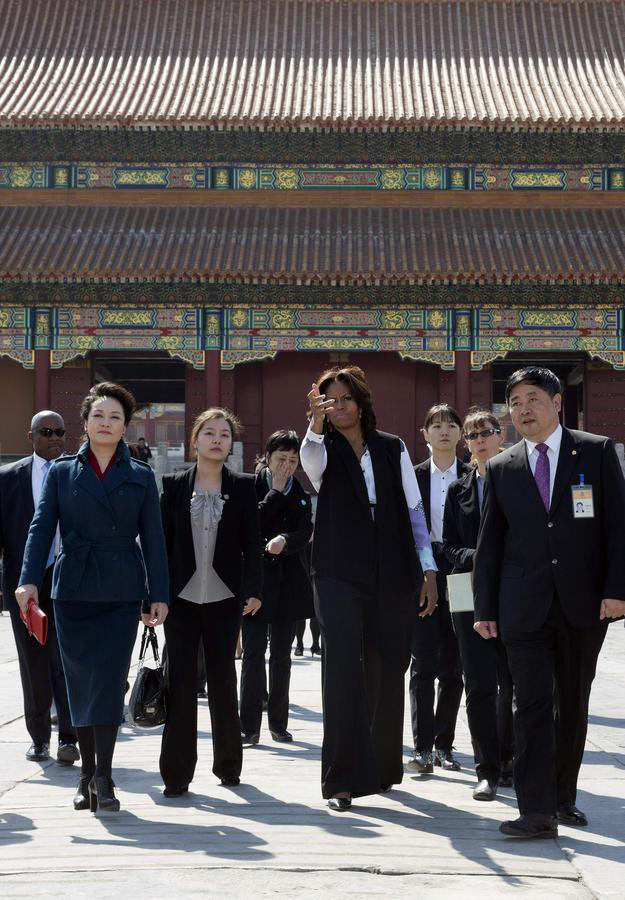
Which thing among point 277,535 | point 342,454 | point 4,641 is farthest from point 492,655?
point 4,641

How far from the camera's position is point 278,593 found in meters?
7.74

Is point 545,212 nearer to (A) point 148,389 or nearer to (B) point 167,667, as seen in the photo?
(A) point 148,389

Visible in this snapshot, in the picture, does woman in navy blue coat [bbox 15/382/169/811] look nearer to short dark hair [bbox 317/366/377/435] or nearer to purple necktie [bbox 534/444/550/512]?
short dark hair [bbox 317/366/377/435]

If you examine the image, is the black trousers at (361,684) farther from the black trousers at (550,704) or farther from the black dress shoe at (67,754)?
the black dress shoe at (67,754)

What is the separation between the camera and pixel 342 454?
568cm

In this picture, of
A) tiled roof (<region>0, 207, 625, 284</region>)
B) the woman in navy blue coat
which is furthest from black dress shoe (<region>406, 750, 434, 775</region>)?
tiled roof (<region>0, 207, 625, 284</region>)

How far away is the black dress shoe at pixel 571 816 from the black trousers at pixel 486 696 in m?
0.60

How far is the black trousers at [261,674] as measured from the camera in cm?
734

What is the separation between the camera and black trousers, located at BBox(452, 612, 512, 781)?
589 cm

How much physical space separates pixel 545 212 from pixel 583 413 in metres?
3.29

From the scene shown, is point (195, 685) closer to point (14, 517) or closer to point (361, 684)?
point (361, 684)

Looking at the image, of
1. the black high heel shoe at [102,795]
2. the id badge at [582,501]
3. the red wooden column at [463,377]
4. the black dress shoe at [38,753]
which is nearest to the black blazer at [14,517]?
the black dress shoe at [38,753]

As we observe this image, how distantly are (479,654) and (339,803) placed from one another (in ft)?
3.43

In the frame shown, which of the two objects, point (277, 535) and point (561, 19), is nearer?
point (277, 535)
